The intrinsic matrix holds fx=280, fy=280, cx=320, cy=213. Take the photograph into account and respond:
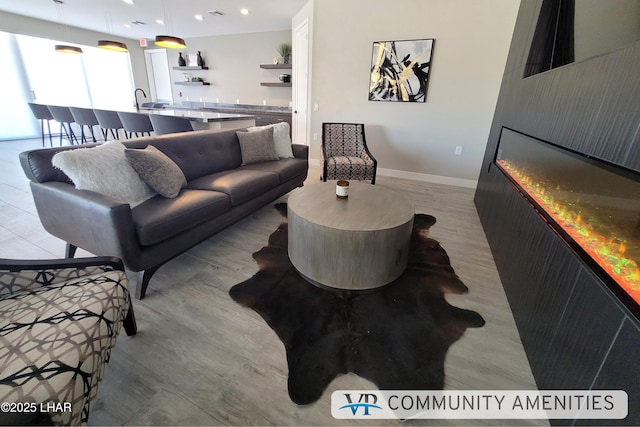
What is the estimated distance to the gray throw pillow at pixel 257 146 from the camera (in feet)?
10.6

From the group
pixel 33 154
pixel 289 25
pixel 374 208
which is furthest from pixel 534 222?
pixel 289 25

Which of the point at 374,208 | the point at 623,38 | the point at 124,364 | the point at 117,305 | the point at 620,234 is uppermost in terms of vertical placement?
the point at 623,38

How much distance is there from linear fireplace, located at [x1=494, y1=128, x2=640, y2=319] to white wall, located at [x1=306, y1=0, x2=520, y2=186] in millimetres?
2360

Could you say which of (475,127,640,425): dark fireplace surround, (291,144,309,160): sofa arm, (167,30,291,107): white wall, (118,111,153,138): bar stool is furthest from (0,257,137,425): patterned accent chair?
(167,30,291,107): white wall

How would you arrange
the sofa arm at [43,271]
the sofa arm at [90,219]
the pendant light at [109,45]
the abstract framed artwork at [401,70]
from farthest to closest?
the pendant light at [109,45]
the abstract framed artwork at [401,70]
the sofa arm at [90,219]
the sofa arm at [43,271]

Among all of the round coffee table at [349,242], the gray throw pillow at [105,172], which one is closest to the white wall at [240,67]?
the gray throw pillow at [105,172]

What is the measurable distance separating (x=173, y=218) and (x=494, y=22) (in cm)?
440

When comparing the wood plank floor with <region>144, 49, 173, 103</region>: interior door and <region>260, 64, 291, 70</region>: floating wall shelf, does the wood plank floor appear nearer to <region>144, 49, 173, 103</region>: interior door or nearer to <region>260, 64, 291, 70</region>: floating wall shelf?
<region>260, 64, 291, 70</region>: floating wall shelf

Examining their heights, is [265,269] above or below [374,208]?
below

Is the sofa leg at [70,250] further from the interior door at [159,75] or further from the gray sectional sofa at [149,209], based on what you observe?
the interior door at [159,75]

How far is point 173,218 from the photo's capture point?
1.86 metres

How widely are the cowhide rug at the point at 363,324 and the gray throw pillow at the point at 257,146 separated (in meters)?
1.45

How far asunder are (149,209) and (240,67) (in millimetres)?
6511

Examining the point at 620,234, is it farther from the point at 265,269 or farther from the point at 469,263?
the point at 265,269
